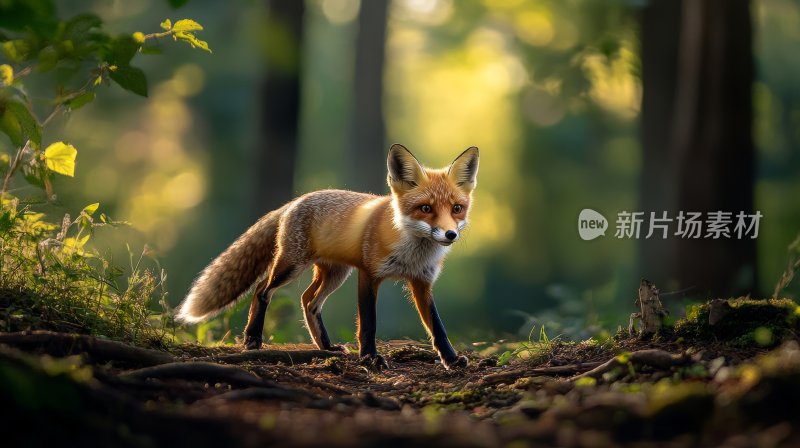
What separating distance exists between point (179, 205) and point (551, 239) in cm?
1463

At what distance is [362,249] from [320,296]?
3.10 feet

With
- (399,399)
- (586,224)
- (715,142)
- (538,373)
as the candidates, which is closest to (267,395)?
(399,399)

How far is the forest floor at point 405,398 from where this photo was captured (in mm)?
2625

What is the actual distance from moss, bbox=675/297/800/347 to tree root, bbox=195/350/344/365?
8.32 ft

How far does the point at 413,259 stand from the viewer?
6.12 meters

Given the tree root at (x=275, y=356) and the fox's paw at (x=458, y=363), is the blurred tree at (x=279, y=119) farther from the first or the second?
the fox's paw at (x=458, y=363)

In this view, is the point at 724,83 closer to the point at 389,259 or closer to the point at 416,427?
the point at 389,259

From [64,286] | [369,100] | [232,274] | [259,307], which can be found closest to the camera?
[64,286]

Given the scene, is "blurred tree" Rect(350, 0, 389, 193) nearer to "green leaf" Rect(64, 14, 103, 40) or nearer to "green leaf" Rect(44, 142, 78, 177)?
"green leaf" Rect(44, 142, 78, 177)

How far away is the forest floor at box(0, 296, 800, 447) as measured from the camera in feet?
8.61

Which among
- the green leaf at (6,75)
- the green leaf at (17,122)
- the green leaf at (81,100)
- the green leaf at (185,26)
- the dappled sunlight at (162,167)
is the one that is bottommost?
the dappled sunlight at (162,167)

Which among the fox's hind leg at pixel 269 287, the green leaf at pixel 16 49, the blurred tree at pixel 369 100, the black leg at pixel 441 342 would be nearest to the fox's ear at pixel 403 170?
the black leg at pixel 441 342

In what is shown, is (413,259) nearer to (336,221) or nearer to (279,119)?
(336,221)

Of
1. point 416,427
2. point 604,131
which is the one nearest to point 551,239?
point 604,131
